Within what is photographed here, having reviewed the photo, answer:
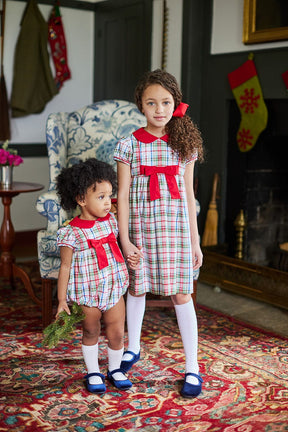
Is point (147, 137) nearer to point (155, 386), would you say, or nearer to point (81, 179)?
point (81, 179)

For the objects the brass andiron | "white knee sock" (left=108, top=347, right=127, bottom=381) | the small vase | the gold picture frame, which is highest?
the gold picture frame

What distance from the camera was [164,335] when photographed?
281cm

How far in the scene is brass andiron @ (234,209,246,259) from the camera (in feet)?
12.4

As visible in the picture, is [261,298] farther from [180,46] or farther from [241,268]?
[180,46]

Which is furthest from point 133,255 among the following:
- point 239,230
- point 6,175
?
point 239,230

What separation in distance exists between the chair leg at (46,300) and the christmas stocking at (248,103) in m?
1.69

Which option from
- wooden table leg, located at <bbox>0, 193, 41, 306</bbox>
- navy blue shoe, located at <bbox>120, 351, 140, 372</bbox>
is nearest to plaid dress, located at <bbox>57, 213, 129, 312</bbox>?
navy blue shoe, located at <bbox>120, 351, 140, 372</bbox>

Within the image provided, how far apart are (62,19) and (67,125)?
6.11ft

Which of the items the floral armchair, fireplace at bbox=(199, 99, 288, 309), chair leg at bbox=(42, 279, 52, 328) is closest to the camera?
chair leg at bbox=(42, 279, 52, 328)

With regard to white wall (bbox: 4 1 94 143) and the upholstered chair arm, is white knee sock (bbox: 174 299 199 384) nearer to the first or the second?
the upholstered chair arm

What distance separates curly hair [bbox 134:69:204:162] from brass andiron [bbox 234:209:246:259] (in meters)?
1.68

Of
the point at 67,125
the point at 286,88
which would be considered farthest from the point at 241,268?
the point at 67,125

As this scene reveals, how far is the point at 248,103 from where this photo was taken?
363 cm

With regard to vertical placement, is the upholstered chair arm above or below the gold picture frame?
below
